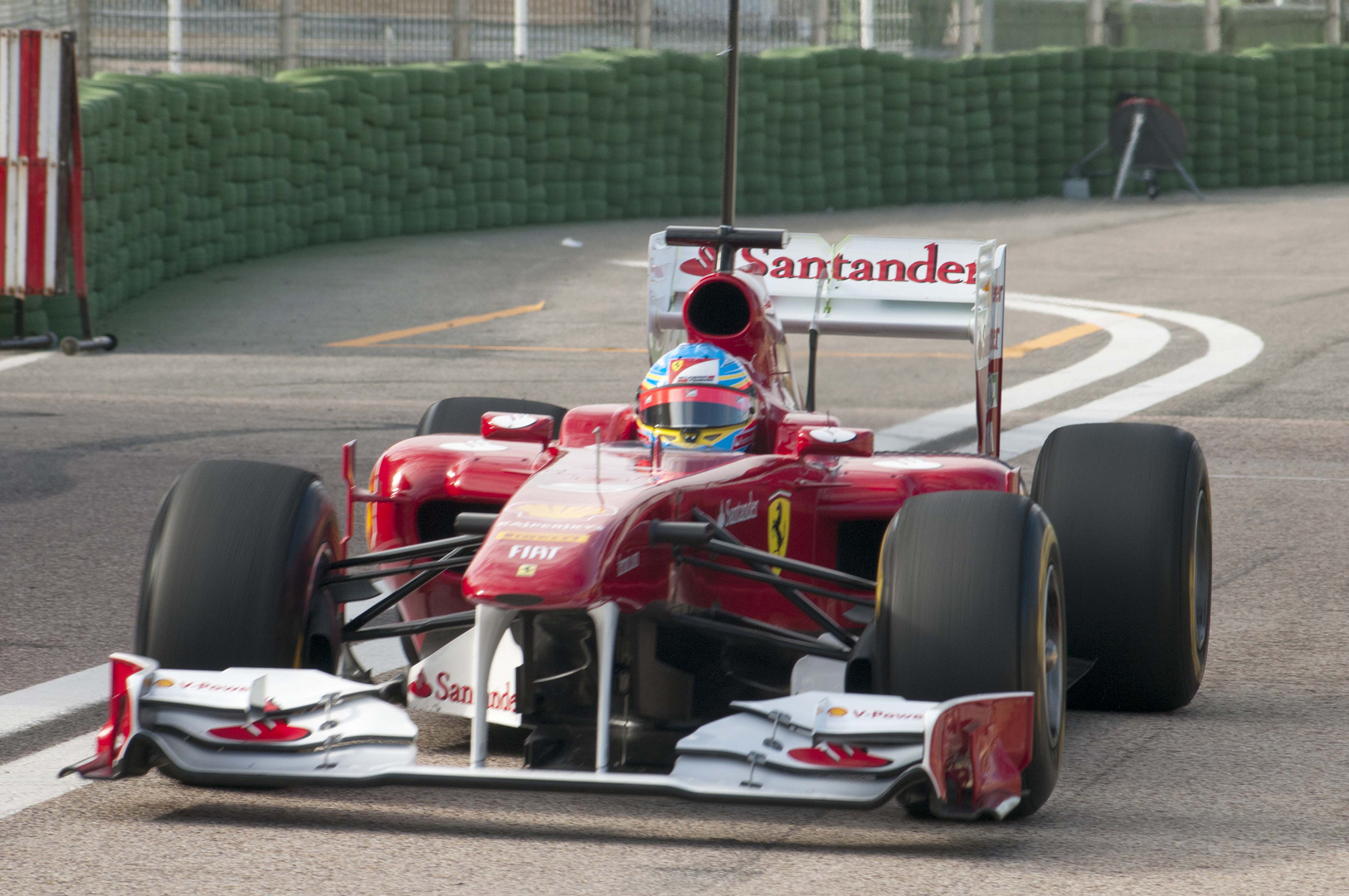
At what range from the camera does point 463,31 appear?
70.0 ft

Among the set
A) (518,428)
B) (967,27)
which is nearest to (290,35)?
(967,27)

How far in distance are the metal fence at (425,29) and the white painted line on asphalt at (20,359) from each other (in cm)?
453

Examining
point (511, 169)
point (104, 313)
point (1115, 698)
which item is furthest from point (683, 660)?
point (511, 169)

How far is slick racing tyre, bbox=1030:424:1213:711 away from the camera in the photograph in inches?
227

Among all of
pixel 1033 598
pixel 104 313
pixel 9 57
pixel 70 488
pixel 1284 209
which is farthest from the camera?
pixel 1284 209

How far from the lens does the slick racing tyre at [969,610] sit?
15.3 feet

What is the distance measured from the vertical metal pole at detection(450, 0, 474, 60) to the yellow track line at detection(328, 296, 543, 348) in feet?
18.1

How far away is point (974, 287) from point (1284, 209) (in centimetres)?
1764

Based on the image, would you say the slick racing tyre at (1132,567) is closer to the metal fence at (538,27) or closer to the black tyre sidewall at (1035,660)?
the black tyre sidewall at (1035,660)

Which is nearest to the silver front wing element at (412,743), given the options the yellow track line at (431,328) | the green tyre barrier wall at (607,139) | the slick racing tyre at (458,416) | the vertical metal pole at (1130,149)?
the slick racing tyre at (458,416)

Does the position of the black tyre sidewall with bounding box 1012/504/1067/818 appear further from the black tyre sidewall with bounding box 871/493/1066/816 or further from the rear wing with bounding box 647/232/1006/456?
the rear wing with bounding box 647/232/1006/456

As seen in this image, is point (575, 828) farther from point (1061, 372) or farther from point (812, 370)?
point (1061, 372)

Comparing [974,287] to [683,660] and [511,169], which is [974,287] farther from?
[511,169]

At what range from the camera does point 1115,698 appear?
587cm
